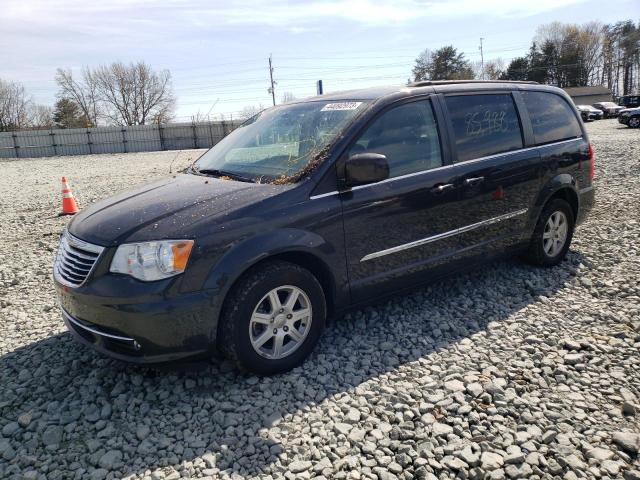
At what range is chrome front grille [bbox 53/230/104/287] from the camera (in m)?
3.03

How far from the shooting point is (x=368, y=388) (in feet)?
10.3

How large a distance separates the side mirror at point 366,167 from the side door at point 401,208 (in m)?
0.15

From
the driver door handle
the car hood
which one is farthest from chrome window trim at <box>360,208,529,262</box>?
the car hood

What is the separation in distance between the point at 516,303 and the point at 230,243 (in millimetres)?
2736

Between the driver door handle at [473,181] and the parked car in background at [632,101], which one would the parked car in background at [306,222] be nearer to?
the driver door handle at [473,181]

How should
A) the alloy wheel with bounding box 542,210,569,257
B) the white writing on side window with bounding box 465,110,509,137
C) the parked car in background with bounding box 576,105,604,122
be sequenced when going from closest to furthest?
the white writing on side window with bounding box 465,110,509,137, the alloy wheel with bounding box 542,210,569,257, the parked car in background with bounding box 576,105,604,122

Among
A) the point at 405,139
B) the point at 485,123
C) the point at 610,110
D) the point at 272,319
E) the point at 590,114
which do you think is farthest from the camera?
the point at 610,110

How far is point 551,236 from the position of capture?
5047 mm

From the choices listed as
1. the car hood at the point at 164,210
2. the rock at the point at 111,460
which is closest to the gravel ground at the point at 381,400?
the rock at the point at 111,460

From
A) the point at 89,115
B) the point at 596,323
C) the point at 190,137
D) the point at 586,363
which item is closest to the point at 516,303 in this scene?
the point at 596,323

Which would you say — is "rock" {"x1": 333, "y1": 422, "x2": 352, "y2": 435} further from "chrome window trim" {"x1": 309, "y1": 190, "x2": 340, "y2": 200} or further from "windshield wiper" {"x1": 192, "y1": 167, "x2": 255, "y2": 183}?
"windshield wiper" {"x1": 192, "y1": 167, "x2": 255, "y2": 183}

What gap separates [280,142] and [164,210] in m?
1.19

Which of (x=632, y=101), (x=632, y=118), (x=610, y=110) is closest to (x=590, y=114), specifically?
(x=610, y=110)

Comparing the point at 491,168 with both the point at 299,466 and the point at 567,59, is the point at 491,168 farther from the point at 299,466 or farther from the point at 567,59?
the point at 567,59
